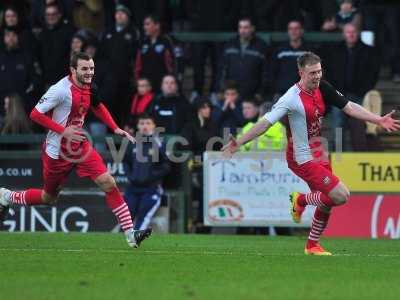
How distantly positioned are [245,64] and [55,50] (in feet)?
10.6

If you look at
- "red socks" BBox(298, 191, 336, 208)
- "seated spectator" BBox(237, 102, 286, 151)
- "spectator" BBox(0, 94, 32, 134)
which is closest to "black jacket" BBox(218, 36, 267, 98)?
"seated spectator" BBox(237, 102, 286, 151)

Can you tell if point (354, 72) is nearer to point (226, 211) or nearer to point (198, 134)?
point (198, 134)

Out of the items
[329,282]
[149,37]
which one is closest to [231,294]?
[329,282]

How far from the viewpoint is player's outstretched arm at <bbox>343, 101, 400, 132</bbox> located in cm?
1245

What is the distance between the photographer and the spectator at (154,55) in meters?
20.0

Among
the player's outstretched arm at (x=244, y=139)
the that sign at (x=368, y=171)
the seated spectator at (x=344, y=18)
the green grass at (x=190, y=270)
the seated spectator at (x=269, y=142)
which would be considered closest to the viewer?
the green grass at (x=190, y=270)

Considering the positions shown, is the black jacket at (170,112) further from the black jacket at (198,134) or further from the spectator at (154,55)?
the spectator at (154,55)

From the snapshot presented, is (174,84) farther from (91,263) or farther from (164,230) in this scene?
(91,263)

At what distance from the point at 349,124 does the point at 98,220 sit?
4.39 meters

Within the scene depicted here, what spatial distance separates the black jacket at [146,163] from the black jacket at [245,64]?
2024mm

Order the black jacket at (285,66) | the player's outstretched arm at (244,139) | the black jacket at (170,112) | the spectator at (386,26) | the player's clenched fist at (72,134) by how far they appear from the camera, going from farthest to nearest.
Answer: the spectator at (386,26) < the black jacket at (285,66) < the black jacket at (170,112) < the player's clenched fist at (72,134) < the player's outstretched arm at (244,139)

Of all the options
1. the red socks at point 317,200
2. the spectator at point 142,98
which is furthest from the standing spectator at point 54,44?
the red socks at point 317,200

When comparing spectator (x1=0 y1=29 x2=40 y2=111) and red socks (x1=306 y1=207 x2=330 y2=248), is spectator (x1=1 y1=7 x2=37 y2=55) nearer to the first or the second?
spectator (x1=0 y1=29 x2=40 y2=111)

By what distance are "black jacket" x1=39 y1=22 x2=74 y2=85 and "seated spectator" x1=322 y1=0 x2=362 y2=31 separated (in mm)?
4524
